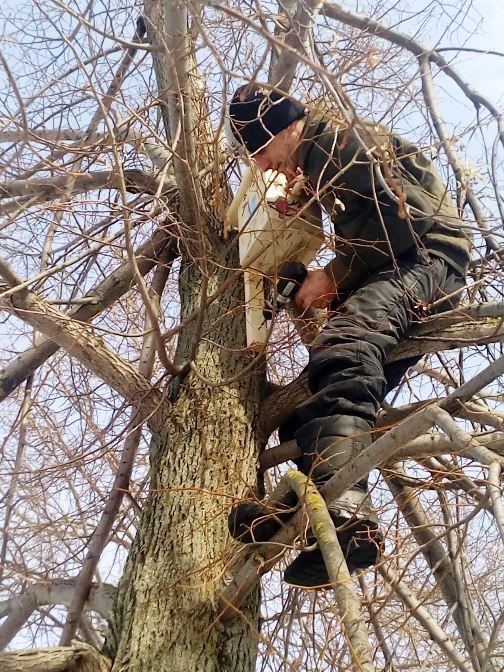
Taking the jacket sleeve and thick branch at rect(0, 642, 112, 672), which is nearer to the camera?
thick branch at rect(0, 642, 112, 672)

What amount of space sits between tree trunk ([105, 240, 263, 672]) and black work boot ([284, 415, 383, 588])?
242 mm

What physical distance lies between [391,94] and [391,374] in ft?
3.40

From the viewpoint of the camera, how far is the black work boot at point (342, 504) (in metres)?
2.08

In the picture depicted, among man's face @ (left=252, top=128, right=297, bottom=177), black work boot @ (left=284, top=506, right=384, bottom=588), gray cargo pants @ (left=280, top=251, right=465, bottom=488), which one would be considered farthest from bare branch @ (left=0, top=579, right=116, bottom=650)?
man's face @ (left=252, top=128, right=297, bottom=177)

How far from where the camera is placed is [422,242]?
8.75ft

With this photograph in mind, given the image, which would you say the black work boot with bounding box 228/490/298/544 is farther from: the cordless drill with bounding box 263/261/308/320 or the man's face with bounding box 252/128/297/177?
the man's face with bounding box 252/128/297/177

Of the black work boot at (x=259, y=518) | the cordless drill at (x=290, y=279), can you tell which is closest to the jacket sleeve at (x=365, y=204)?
the cordless drill at (x=290, y=279)

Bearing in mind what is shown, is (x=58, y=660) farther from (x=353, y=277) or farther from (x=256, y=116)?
(x=256, y=116)

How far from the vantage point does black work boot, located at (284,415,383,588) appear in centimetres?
208

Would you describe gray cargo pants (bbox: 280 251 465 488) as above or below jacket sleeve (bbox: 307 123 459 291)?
below

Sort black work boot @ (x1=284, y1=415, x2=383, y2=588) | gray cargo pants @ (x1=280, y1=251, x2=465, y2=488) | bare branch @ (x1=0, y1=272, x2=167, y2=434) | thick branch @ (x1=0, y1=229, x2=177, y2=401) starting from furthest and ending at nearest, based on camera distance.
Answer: thick branch @ (x1=0, y1=229, x2=177, y2=401) → bare branch @ (x1=0, y1=272, x2=167, y2=434) → gray cargo pants @ (x1=280, y1=251, x2=465, y2=488) → black work boot @ (x1=284, y1=415, x2=383, y2=588)

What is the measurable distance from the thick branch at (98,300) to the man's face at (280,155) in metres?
0.62

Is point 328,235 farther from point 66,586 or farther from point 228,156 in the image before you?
point 66,586

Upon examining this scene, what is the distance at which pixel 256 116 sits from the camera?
288cm
